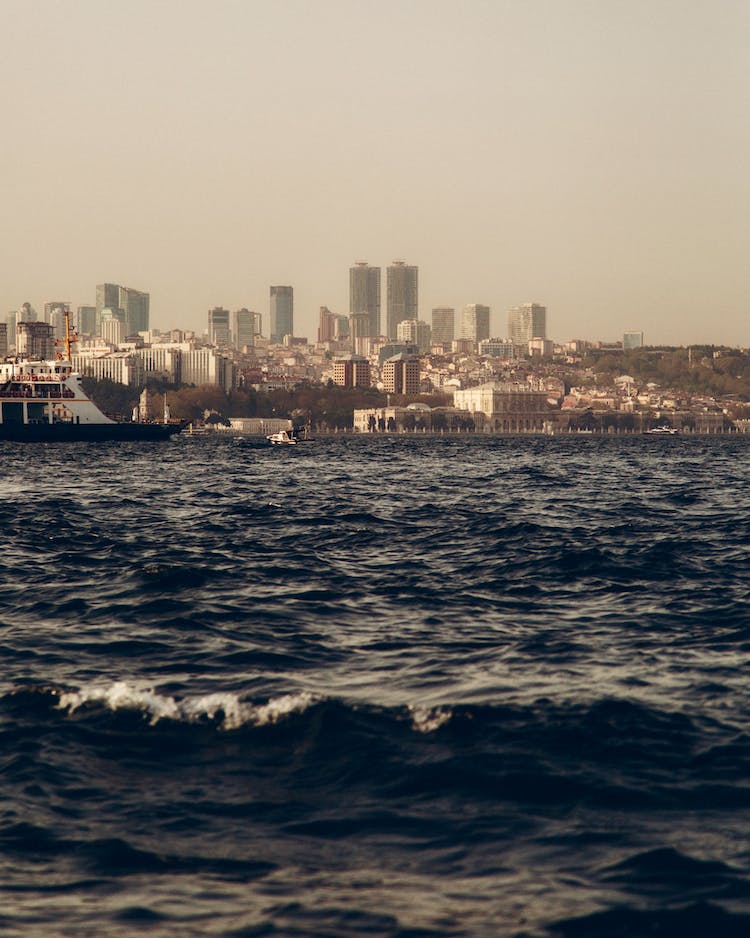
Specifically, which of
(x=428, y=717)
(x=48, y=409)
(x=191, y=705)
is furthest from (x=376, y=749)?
(x=48, y=409)

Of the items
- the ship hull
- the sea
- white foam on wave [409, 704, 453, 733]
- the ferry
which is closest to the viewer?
the sea

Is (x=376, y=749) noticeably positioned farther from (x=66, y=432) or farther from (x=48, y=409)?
(x=48, y=409)

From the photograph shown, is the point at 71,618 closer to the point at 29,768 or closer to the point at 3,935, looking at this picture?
the point at 29,768

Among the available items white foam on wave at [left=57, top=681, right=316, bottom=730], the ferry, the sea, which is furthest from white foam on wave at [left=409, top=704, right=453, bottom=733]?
the ferry

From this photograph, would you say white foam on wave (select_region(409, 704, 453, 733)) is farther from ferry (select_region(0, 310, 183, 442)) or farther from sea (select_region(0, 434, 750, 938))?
ferry (select_region(0, 310, 183, 442))

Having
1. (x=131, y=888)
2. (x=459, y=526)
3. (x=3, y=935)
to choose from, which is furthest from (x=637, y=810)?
(x=459, y=526)
